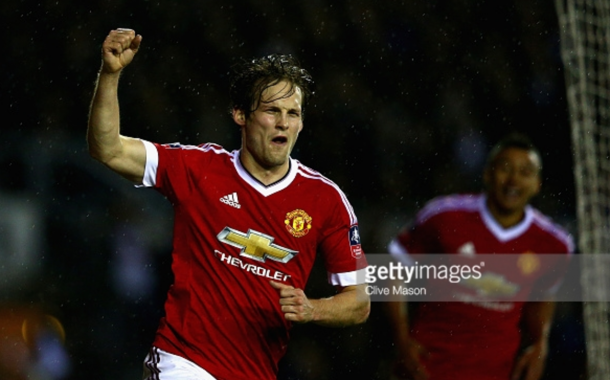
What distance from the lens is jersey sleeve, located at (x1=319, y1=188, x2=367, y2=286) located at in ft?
12.7

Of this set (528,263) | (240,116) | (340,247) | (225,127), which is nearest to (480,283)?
(528,263)

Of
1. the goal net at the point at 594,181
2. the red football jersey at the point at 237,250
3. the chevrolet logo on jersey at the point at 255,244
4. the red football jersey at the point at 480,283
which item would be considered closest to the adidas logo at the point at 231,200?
the red football jersey at the point at 237,250

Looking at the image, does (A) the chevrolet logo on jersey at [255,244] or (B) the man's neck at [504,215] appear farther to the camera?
(B) the man's neck at [504,215]

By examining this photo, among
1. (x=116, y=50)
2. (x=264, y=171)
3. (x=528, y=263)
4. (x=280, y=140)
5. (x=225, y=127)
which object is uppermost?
(x=225, y=127)

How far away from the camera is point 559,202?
30.0 feet

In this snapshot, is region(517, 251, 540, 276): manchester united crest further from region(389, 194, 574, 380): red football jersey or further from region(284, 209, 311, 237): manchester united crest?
region(284, 209, 311, 237): manchester united crest

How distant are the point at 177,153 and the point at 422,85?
20.7 ft

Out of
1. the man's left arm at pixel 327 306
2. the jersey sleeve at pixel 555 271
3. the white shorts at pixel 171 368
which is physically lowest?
the white shorts at pixel 171 368

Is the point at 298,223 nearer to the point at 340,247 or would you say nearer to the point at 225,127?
the point at 340,247

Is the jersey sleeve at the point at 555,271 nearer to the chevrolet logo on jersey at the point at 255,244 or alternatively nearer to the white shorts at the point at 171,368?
the chevrolet logo on jersey at the point at 255,244

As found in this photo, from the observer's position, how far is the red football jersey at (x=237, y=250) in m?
3.68

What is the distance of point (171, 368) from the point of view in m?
3.63

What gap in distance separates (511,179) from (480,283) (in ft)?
1.91

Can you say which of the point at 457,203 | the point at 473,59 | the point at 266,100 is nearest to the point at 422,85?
the point at 473,59
